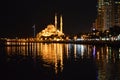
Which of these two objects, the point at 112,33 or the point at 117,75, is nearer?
the point at 117,75

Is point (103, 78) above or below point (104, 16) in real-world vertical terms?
below

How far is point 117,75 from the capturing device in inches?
1077

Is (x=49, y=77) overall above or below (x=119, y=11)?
below

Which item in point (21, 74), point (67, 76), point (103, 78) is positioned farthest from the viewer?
point (21, 74)

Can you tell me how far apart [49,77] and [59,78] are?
940mm

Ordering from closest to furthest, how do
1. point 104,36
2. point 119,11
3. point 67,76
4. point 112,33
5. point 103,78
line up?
point 103,78
point 67,76
point 112,33
point 104,36
point 119,11

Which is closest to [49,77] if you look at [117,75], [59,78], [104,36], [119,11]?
[59,78]

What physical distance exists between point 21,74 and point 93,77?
260 inches

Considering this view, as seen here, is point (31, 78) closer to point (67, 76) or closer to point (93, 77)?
point (67, 76)

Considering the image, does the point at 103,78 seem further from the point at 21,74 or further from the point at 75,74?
the point at 21,74

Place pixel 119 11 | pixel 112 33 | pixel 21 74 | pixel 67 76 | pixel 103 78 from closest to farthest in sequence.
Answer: pixel 103 78 < pixel 67 76 < pixel 21 74 < pixel 112 33 < pixel 119 11

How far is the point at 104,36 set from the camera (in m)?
159

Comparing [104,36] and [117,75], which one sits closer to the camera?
[117,75]

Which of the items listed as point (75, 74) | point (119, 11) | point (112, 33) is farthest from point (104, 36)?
point (75, 74)
